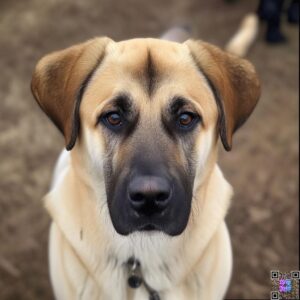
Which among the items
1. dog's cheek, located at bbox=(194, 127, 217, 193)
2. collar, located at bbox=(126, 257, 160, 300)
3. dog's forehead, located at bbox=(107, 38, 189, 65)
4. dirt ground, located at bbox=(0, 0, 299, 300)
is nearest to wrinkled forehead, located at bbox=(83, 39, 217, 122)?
dog's forehead, located at bbox=(107, 38, 189, 65)

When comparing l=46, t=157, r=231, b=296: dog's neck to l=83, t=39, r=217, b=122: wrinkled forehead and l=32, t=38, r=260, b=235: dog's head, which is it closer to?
l=32, t=38, r=260, b=235: dog's head

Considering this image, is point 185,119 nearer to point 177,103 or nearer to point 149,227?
point 177,103

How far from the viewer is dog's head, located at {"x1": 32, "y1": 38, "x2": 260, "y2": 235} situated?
92.0 inches

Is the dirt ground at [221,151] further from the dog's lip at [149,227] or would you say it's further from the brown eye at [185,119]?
the brown eye at [185,119]

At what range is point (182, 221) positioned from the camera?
242cm

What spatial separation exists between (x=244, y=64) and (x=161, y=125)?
65 centimetres

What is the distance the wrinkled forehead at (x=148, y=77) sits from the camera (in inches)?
95.6

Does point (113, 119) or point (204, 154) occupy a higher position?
point (113, 119)

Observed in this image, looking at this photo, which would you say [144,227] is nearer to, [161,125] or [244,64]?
[161,125]

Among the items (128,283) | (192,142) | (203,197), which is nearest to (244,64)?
(192,142)

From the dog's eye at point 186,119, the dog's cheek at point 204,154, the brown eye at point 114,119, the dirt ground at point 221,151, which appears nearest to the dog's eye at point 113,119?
the brown eye at point 114,119

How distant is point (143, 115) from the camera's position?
2.44 m

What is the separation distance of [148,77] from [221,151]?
2517 mm

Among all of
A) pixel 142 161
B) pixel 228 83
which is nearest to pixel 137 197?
pixel 142 161
